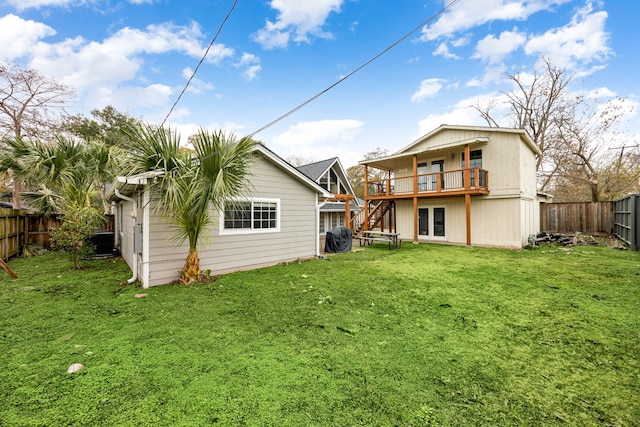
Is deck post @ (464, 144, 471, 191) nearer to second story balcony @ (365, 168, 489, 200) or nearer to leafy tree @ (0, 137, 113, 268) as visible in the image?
second story balcony @ (365, 168, 489, 200)

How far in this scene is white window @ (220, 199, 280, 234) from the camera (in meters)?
6.68

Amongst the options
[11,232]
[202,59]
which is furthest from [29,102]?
[202,59]

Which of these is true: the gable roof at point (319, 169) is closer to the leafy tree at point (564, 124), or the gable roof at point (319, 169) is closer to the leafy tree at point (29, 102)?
the leafy tree at point (29, 102)

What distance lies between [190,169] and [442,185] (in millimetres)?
11702

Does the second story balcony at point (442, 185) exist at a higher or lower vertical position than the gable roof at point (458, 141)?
lower

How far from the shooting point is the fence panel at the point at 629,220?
352 inches

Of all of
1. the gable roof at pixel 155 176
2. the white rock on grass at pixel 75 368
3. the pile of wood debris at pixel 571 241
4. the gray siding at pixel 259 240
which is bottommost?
the white rock on grass at pixel 75 368

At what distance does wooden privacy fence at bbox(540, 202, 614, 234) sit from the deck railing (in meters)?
7.15

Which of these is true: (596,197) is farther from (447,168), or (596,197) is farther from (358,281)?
(358,281)

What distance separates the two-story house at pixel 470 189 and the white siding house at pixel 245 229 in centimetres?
660

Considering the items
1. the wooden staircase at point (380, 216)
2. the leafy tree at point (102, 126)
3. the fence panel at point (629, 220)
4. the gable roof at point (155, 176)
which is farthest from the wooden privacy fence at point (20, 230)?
the fence panel at point (629, 220)

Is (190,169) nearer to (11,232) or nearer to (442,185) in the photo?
(11,232)

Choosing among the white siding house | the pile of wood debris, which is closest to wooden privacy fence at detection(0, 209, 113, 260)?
the white siding house

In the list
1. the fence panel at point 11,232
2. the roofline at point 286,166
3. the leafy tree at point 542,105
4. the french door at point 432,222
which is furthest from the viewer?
the leafy tree at point 542,105
